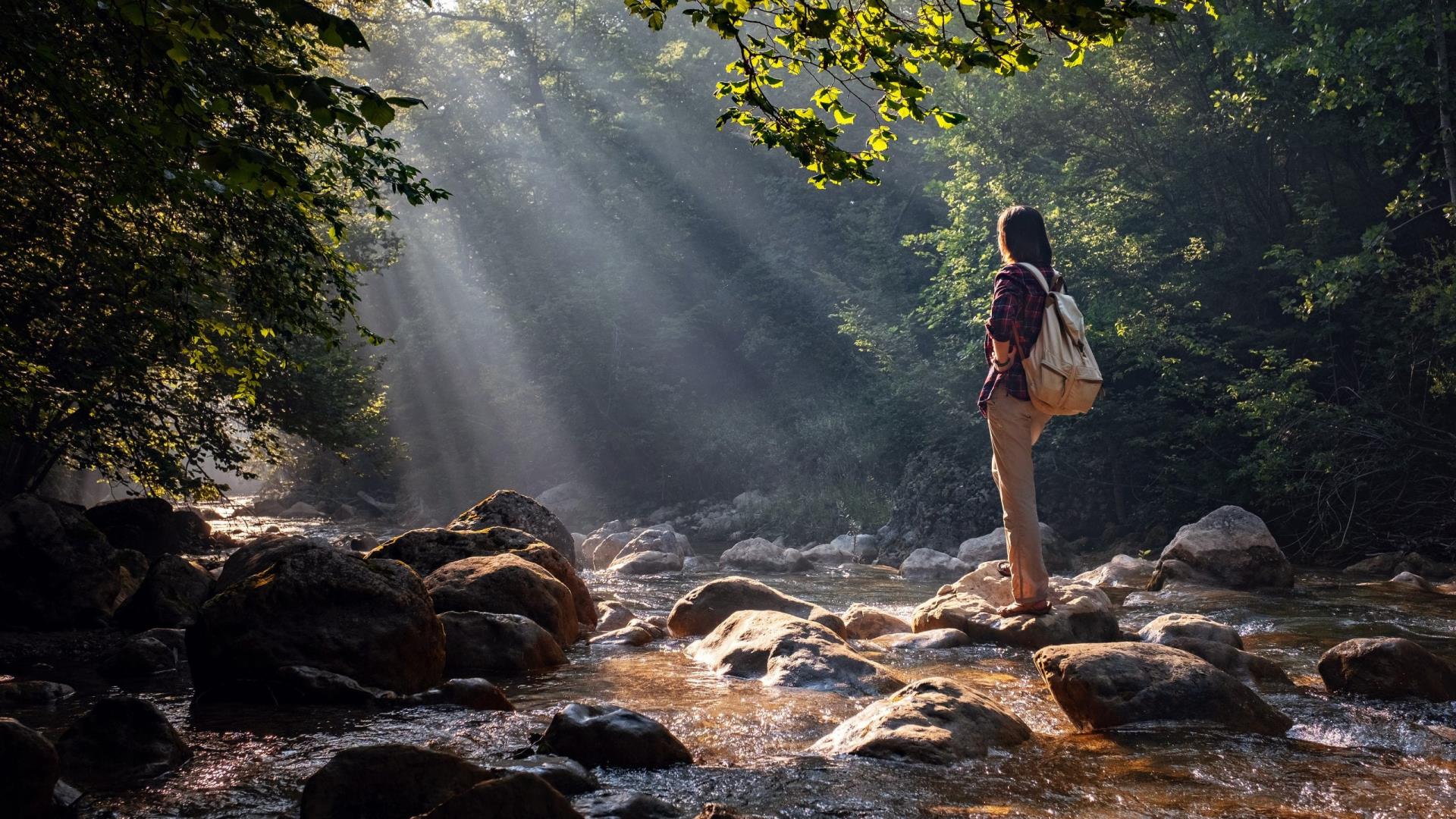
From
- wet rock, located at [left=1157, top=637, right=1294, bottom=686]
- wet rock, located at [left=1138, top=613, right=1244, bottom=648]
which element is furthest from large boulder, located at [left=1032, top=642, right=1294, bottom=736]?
wet rock, located at [left=1138, top=613, right=1244, bottom=648]

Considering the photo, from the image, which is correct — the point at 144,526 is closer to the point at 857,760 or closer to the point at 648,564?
the point at 648,564

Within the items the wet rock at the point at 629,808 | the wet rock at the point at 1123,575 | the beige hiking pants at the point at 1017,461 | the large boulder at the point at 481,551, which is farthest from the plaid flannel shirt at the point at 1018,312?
the wet rock at the point at 1123,575

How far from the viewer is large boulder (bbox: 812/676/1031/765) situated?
12.7ft

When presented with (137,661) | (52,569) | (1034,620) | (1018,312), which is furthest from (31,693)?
(1018,312)

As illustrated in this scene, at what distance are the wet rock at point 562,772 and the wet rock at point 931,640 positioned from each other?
3.61 m

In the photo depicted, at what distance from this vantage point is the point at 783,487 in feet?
79.6

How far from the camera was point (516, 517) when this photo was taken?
10734mm

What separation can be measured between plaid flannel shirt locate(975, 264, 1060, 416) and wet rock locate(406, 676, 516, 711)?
340 cm

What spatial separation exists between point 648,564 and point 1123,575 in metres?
6.37

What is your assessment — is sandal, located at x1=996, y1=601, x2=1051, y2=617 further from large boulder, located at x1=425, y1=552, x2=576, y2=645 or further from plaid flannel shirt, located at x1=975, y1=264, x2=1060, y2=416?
large boulder, located at x1=425, y1=552, x2=576, y2=645

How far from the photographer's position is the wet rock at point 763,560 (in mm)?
14516

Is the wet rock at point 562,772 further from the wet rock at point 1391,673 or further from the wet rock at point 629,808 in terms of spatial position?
the wet rock at point 1391,673

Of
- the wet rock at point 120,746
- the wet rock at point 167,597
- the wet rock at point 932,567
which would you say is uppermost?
the wet rock at point 120,746

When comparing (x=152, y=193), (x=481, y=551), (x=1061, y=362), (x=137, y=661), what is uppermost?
(x=152, y=193)
